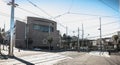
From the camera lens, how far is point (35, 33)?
6838cm

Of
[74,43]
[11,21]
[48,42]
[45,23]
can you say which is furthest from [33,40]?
[11,21]

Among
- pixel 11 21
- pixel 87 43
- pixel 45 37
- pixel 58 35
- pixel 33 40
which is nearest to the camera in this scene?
pixel 11 21

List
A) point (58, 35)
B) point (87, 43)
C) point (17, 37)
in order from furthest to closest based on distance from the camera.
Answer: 1. point (87, 43)
2. point (58, 35)
3. point (17, 37)

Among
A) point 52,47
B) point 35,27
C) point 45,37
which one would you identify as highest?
point 35,27

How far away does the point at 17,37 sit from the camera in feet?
205

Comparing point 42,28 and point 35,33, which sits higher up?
point 42,28

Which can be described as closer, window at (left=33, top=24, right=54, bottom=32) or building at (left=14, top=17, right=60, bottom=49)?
building at (left=14, top=17, right=60, bottom=49)

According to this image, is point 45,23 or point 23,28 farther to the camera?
point 45,23

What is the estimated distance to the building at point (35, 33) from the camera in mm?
63309

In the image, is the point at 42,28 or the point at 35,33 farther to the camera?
the point at 42,28

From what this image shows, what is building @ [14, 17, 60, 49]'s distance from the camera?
63.3m

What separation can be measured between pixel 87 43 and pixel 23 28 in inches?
1434

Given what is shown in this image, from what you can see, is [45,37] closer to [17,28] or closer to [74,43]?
[17,28]

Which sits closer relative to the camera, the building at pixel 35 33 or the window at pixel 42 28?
the building at pixel 35 33
